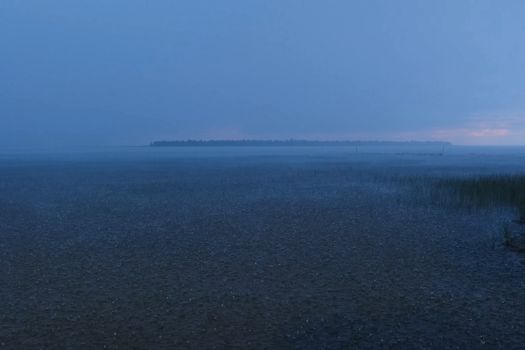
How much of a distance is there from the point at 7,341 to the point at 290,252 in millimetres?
7744

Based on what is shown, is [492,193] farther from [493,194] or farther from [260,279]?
[260,279]

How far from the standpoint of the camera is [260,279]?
1030 centimetres

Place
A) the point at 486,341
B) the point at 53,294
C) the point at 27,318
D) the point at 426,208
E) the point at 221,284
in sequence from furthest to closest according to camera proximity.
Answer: the point at 426,208, the point at 221,284, the point at 53,294, the point at 27,318, the point at 486,341

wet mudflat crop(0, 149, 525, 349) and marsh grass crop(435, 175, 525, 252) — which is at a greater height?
marsh grass crop(435, 175, 525, 252)

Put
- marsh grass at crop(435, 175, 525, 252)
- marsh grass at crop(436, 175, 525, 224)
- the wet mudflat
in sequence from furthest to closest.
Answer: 1. marsh grass at crop(436, 175, 525, 224)
2. marsh grass at crop(435, 175, 525, 252)
3. the wet mudflat

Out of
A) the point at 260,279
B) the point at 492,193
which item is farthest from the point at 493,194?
the point at 260,279

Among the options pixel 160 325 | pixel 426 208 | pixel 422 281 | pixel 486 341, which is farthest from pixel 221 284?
pixel 426 208

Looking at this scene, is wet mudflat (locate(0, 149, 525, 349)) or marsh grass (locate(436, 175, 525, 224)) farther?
marsh grass (locate(436, 175, 525, 224))

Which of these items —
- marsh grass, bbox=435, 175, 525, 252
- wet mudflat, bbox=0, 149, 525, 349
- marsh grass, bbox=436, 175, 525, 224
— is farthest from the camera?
marsh grass, bbox=436, 175, 525, 224

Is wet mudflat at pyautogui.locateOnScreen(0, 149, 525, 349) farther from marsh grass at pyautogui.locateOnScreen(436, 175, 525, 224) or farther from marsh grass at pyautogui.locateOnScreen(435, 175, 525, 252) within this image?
marsh grass at pyautogui.locateOnScreen(436, 175, 525, 224)

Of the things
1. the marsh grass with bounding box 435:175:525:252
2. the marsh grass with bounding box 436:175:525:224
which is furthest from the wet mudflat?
the marsh grass with bounding box 436:175:525:224

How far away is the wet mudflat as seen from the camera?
738 cm

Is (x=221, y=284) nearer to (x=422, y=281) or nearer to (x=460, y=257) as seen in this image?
(x=422, y=281)

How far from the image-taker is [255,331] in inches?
296
